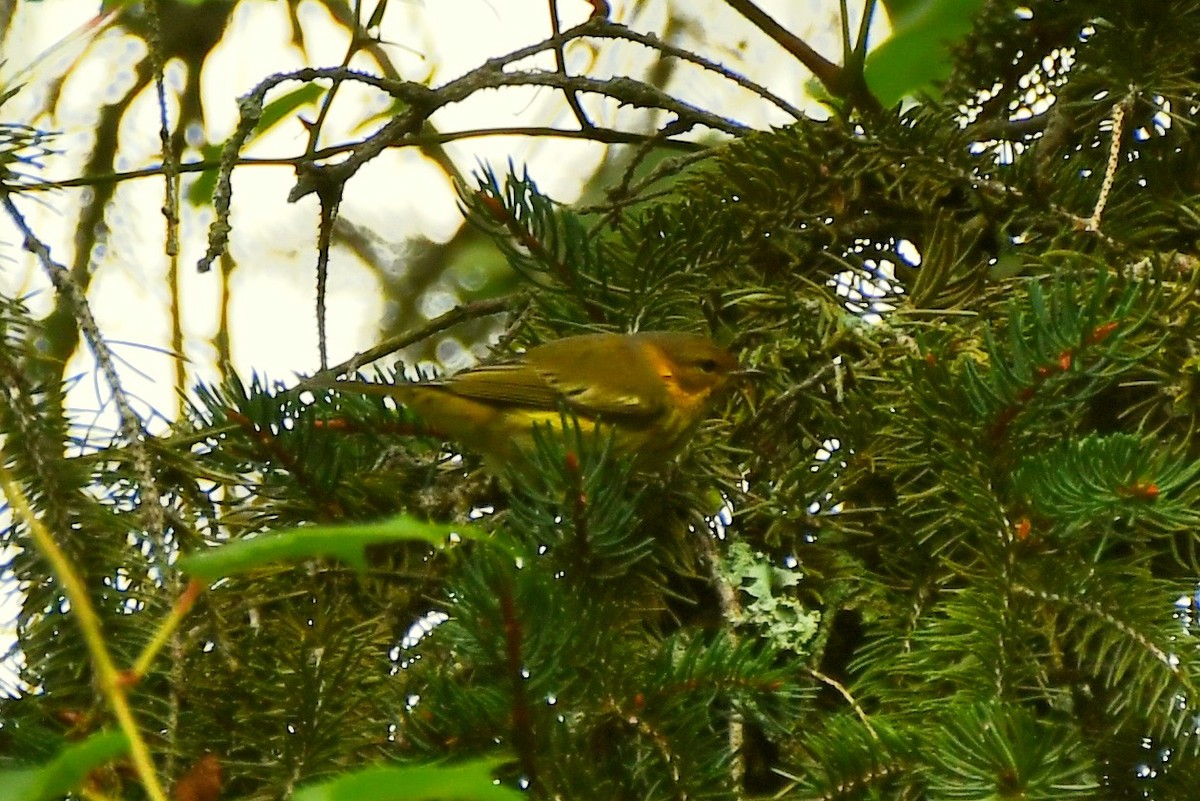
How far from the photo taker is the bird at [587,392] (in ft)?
6.87

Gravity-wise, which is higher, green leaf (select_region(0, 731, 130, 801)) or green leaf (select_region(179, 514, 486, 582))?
green leaf (select_region(179, 514, 486, 582))

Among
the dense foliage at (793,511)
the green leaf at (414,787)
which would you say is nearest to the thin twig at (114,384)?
the dense foliage at (793,511)

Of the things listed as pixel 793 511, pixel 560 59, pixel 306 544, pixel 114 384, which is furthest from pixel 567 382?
pixel 306 544

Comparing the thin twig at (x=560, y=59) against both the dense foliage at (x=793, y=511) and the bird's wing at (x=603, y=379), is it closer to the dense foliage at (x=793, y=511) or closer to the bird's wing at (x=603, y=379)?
the dense foliage at (x=793, y=511)

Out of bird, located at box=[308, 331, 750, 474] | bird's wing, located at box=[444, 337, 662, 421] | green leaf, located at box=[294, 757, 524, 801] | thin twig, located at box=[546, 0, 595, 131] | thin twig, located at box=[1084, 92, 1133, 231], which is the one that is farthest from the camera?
bird's wing, located at box=[444, 337, 662, 421]

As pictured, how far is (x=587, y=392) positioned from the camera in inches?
112

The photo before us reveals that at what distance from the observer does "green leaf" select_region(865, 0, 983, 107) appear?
180cm

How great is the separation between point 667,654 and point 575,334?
36.9 inches

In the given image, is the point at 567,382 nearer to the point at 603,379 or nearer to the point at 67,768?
the point at 603,379

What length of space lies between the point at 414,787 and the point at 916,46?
1622mm

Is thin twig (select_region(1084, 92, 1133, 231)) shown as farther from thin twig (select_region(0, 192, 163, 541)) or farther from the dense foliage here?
thin twig (select_region(0, 192, 163, 541))

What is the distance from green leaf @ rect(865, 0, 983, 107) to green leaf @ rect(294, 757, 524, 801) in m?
Result: 1.42

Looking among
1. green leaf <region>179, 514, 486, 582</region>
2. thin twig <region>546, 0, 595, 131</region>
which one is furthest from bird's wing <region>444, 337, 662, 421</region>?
green leaf <region>179, 514, 486, 582</region>

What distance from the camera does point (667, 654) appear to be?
54.8 inches
